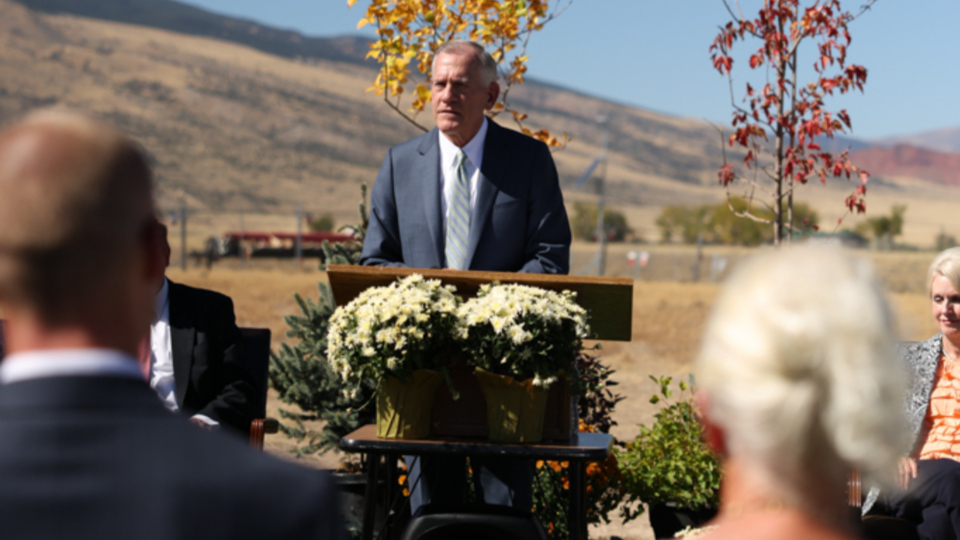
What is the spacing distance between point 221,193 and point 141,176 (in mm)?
70393

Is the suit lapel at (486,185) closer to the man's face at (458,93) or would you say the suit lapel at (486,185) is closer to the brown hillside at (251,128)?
the man's face at (458,93)

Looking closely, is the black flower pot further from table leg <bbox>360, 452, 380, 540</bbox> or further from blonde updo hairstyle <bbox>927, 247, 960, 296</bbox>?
table leg <bbox>360, 452, 380, 540</bbox>

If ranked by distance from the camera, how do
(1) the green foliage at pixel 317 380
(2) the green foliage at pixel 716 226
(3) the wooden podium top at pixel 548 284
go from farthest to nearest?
(2) the green foliage at pixel 716 226 → (1) the green foliage at pixel 317 380 → (3) the wooden podium top at pixel 548 284

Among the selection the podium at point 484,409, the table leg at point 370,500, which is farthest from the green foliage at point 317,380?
the podium at point 484,409

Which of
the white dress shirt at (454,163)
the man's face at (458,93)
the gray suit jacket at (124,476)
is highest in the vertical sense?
the man's face at (458,93)

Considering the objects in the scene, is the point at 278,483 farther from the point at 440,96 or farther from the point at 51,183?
the point at 440,96

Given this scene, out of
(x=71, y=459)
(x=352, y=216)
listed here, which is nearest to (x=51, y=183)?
(x=71, y=459)

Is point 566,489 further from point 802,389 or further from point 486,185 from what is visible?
point 802,389

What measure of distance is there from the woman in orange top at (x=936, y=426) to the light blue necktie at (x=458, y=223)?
1658 mm

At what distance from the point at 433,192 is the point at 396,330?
0.91 metres

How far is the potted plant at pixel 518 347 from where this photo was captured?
2.78 metres

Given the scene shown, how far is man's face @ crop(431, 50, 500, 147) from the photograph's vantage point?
135 inches

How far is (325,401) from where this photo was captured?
5031 millimetres

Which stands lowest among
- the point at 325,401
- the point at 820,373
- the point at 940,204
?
the point at 325,401
